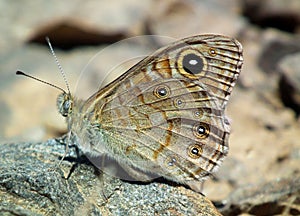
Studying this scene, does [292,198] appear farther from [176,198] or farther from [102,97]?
[102,97]

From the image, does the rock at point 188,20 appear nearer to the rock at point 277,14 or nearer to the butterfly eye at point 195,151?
the rock at point 277,14

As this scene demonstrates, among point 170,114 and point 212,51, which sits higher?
point 212,51

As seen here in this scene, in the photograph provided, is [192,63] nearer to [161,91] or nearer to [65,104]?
[161,91]

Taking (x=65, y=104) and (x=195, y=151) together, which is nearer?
(x=195, y=151)

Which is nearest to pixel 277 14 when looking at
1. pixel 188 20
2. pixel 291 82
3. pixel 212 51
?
A: pixel 188 20

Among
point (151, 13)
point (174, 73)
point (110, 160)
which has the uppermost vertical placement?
point (174, 73)

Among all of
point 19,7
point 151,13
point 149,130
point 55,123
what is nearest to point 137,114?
point 149,130

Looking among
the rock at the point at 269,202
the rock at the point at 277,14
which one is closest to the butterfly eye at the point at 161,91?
the rock at the point at 269,202

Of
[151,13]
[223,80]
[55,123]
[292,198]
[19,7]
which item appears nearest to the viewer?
[223,80]
